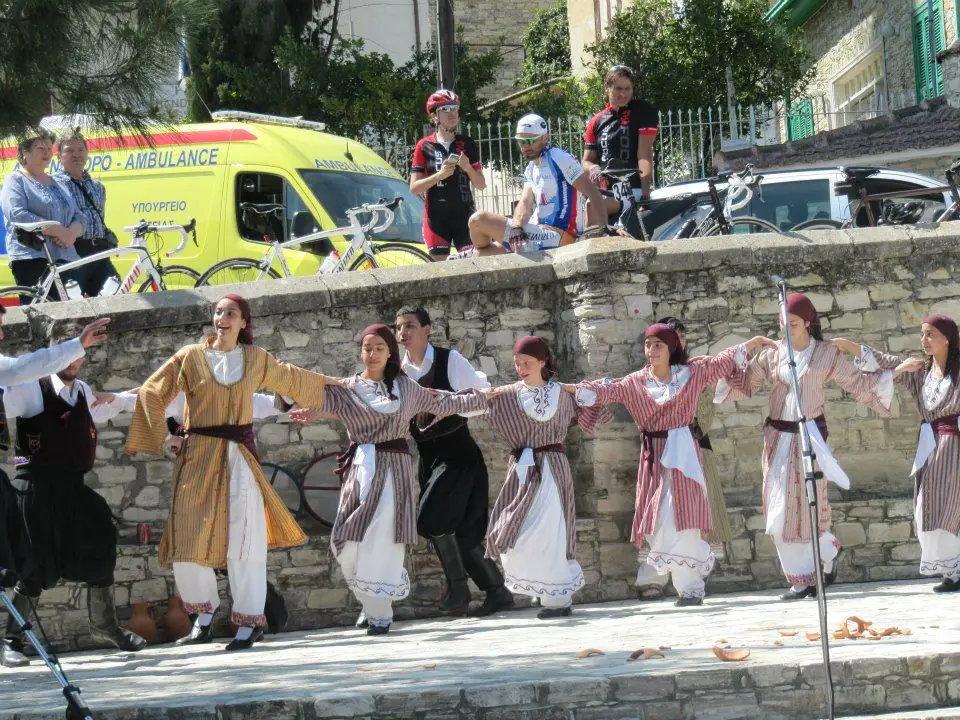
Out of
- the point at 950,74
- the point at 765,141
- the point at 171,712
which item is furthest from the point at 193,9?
the point at 765,141

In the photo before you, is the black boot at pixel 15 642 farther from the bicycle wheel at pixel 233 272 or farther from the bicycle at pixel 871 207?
the bicycle at pixel 871 207

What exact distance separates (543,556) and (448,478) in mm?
737

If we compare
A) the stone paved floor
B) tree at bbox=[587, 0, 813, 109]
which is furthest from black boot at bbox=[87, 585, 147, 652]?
tree at bbox=[587, 0, 813, 109]

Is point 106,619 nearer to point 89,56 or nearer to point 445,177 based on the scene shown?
point 89,56

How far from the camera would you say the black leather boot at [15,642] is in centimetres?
787

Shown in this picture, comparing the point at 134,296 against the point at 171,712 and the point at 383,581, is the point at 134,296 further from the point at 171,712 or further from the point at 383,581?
the point at 171,712

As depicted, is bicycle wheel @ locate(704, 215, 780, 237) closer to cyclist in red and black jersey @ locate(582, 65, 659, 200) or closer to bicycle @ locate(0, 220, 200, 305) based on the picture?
cyclist in red and black jersey @ locate(582, 65, 659, 200)

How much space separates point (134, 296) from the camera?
31.5 feet

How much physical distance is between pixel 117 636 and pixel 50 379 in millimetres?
1472

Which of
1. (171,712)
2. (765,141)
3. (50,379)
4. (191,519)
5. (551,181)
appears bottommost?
(171,712)

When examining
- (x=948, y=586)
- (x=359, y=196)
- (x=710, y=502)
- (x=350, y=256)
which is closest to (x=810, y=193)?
(x=359, y=196)

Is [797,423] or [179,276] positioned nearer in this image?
[797,423]

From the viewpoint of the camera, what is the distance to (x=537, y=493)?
28.2 feet

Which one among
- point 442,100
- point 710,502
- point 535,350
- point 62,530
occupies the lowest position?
point 710,502
